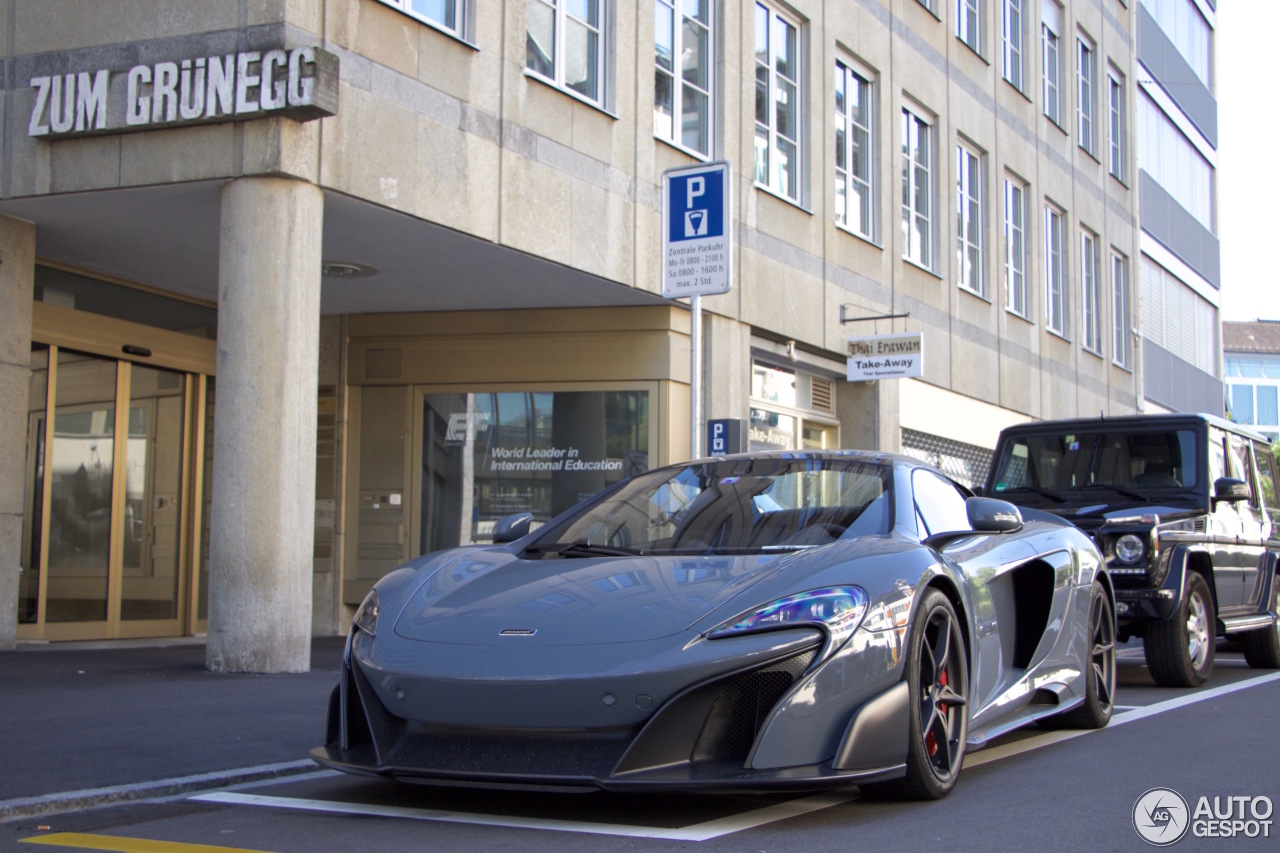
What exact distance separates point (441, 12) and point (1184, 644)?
24.9ft

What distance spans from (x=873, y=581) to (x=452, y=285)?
9.81 m

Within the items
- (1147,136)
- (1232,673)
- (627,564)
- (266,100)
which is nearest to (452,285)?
(266,100)

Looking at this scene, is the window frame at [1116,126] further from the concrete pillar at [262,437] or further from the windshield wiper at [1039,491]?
the concrete pillar at [262,437]

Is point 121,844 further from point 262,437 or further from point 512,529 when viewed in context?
point 262,437

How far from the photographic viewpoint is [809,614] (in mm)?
4406

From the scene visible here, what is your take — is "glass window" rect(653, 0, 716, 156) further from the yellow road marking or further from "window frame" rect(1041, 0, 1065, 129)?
"window frame" rect(1041, 0, 1065, 129)

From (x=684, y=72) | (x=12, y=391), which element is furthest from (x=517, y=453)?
(x=12, y=391)

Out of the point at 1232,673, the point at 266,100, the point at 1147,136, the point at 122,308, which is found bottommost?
the point at 1232,673

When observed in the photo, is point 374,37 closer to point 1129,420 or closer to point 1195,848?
point 1129,420

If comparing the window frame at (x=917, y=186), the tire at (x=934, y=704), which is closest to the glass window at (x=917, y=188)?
the window frame at (x=917, y=186)

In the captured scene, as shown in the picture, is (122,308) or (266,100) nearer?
(266,100)

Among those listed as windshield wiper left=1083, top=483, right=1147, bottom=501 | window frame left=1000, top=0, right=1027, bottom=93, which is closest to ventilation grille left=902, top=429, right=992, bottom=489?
window frame left=1000, top=0, right=1027, bottom=93

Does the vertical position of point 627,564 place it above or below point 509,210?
below

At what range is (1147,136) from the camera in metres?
33.2
